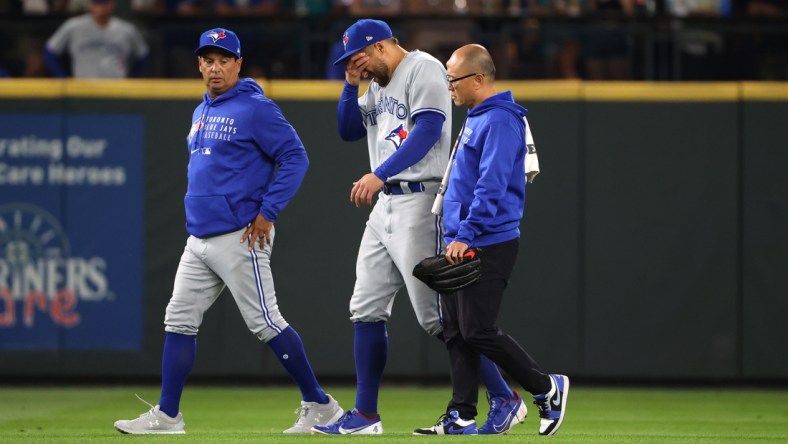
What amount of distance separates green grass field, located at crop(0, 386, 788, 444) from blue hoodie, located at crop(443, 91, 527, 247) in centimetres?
96

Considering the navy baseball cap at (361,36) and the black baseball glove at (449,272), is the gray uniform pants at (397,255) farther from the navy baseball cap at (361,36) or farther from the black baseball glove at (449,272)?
the navy baseball cap at (361,36)

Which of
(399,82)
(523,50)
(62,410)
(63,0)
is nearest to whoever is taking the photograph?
(399,82)

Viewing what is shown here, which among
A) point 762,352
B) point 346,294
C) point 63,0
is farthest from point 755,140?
point 63,0

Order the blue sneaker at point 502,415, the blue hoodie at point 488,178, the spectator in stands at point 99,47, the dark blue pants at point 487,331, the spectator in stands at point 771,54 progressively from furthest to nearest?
the spectator in stands at point 771,54
the spectator in stands at point 99,47
the blue sneaker at point 502,415
the dark blue pants at point 487,331
the blue hoodie at point 488,178

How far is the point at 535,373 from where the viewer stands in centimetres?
589

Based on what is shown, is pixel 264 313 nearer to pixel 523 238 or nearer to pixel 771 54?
pixel 523 238

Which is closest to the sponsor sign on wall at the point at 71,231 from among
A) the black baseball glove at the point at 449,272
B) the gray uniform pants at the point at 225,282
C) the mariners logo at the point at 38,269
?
the mariners logo at the point at 38,269

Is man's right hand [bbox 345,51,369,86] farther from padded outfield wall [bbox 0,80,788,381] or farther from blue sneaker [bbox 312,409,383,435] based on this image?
padded outfield wall [bbox 0,80,788,381]

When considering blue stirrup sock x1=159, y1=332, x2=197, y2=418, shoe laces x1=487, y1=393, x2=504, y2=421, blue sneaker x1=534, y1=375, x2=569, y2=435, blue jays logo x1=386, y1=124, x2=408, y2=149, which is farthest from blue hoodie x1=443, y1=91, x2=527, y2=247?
blue stirrup sock x1=159, y1=332, x2=197, y2=418

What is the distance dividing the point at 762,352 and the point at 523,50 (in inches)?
131

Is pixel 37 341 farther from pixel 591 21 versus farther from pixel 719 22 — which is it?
pixel 719 22

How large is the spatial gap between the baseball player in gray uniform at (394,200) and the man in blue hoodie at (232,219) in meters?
0.32

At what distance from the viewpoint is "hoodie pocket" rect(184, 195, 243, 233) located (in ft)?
20.7

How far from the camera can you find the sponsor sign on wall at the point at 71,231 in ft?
32.6
